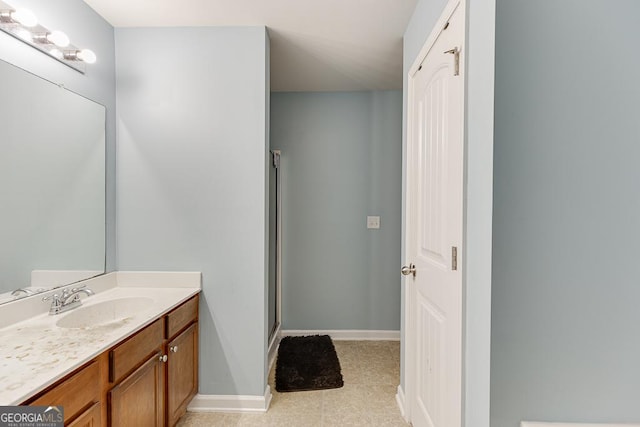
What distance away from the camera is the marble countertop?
0.98 meters

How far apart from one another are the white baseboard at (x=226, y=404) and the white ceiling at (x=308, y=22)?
2441mm

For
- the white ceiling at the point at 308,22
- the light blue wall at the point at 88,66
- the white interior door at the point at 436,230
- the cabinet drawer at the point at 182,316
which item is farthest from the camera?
the white ceiling at the point at 308,22

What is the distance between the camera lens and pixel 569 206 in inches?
38.0

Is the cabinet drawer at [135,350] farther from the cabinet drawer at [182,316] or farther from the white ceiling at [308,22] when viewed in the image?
the white ceiling at [308,22]

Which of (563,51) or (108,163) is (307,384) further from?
(563,51)

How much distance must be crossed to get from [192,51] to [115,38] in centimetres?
53

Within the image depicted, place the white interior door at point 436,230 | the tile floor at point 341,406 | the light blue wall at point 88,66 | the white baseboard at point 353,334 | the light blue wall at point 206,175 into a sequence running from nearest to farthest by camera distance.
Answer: the white interior door at point 436,230 < the light blue wall at point 88,66 < the tile floor at point 341,406 < the light blue wall at point 206,175 < the white baseboard at point 353,334

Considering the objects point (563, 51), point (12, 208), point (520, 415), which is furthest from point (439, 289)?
point (12, 208)

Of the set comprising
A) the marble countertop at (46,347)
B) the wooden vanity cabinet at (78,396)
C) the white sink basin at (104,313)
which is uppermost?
the marble countertop at (46,347)

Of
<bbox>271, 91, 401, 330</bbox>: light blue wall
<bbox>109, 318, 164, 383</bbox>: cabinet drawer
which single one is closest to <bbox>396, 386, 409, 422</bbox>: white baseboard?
<bbox>271, 91, 401, 330</bbox>: light blue wall

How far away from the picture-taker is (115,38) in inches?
86.2

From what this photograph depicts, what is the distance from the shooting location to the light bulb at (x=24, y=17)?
146cm

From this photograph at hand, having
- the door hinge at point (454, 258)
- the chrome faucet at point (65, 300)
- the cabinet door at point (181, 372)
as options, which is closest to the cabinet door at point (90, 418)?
the cabinet door at point (181, 372)

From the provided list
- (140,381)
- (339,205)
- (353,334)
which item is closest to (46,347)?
(140,381)
